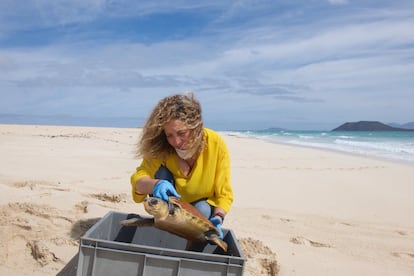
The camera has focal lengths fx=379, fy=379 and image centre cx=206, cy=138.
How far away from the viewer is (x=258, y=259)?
10.2 feet

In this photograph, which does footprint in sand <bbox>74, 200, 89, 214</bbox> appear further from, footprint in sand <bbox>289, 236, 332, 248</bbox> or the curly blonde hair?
footprint in sand <bbox>289, 236, 332, 248</bbox>

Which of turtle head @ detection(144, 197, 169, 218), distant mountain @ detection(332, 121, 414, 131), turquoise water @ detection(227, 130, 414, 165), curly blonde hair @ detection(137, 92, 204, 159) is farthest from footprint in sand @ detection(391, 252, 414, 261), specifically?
distant mountain @ detection(332, 121, 414, 131)

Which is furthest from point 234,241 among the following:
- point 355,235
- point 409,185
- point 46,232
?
point 409,185

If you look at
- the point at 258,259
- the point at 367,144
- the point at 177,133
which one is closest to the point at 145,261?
the point at 177,133

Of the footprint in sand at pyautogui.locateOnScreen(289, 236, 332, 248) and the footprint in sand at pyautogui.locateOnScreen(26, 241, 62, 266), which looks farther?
the footprint in sand at pyautogui.locateOnScreen(289, 236, 332, 248)

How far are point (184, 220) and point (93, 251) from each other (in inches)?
21.0

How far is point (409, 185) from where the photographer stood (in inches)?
282

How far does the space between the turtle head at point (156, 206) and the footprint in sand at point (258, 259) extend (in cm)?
100

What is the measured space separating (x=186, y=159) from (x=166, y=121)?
1.18ft

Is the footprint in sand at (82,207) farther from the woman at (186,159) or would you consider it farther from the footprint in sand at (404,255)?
the footprint in sand at (404,255)

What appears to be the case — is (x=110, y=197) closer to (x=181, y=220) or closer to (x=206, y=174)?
(x=206, y=174)

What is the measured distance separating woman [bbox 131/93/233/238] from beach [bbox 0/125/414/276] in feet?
1.80

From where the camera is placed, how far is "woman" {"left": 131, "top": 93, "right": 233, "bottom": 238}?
2551 millimetres

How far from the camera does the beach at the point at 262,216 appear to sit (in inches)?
120
